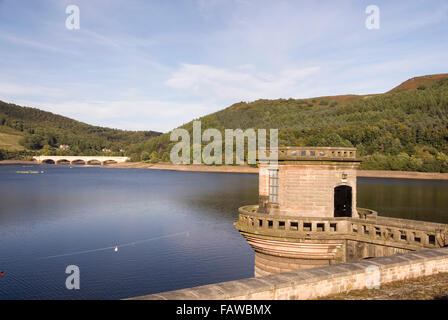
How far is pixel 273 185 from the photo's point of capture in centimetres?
2102

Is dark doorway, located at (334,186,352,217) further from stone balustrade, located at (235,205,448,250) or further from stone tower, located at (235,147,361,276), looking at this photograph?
stone balustrade, located at (235,205,448,250)

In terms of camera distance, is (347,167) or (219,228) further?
(219,228)

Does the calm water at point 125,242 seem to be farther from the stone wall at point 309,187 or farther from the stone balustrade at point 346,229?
the stone wall at point 309,187

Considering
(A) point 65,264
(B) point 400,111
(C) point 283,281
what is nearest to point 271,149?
(C) point 283,281

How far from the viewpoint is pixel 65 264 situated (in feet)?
116

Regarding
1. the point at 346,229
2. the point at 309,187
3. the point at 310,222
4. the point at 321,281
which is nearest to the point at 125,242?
the point at 309,187

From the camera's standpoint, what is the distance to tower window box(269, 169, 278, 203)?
2092cm

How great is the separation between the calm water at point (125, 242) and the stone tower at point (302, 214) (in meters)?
12.3

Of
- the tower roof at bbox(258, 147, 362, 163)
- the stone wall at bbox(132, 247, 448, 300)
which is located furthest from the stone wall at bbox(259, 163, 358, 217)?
the stone wall at bbox(132, 247, 448, 300)

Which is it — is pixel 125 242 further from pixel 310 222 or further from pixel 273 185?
pixel 310 222

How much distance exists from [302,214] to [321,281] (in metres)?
10.6

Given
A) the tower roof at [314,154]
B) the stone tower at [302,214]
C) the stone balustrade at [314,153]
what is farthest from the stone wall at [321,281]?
the stone balustrade at [314,153]
